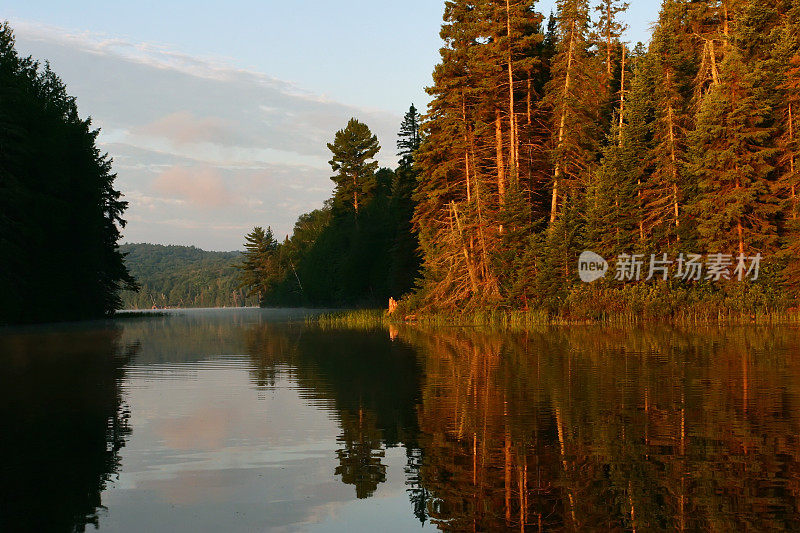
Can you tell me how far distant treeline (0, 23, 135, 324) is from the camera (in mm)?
48531

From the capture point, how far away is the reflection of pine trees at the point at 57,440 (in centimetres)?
752

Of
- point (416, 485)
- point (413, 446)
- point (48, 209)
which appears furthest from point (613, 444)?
point (48, 209)

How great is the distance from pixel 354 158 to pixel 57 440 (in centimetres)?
9266

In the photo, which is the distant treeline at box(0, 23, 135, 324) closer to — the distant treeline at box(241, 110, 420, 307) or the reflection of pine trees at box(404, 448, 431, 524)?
the distant treeline at box(241, 110, 420, 307)

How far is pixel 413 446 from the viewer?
10375 millimetres

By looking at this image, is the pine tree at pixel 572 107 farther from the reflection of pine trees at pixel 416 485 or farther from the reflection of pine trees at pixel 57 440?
the reflection of pine trees at pixel 416 485

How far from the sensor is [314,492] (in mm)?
8234

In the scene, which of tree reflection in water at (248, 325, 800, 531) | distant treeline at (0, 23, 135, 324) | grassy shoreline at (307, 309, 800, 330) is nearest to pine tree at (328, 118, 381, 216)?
distant treeline at (0, 23, 135, 324)

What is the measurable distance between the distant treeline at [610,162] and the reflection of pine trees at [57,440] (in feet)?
89.2

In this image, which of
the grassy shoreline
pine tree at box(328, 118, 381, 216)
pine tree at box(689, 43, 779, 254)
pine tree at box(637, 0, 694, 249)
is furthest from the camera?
pine tree at box(328, 118, 381, 216)

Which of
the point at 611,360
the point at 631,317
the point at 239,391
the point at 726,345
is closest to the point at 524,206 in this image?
the point at 631,317

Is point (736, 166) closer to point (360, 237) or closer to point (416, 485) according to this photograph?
point (416, 485)

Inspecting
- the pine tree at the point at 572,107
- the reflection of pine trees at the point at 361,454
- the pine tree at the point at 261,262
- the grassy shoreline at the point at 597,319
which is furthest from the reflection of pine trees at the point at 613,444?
the pine tree at the point at 261,262

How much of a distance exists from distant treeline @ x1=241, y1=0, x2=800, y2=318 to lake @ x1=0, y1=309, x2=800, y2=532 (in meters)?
21.8
